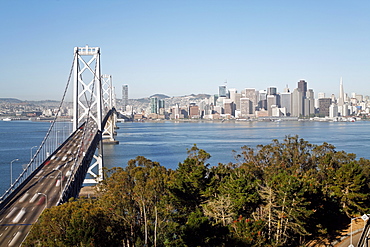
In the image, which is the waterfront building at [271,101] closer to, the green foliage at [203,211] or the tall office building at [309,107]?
the tall office building at [309,107]

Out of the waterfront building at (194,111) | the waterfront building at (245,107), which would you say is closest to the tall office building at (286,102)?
the waterfront building at (245,107)

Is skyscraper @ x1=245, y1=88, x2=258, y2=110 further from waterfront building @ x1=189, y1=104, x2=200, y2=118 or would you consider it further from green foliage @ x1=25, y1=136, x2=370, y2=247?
green foliage @ x1=25, y1=136, x2=370, y2=247

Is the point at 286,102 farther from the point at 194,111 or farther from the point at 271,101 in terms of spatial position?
the point at 194,111

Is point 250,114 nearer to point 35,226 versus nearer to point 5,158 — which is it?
point 5,158

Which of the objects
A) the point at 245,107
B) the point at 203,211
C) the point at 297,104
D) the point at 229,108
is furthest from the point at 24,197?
the point at 297,104

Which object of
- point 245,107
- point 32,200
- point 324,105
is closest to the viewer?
point 32,200

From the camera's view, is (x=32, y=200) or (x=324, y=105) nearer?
(x=32, y=200)
